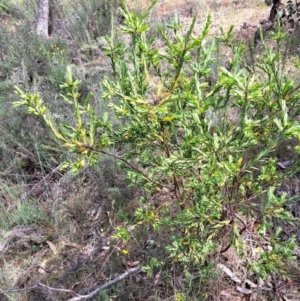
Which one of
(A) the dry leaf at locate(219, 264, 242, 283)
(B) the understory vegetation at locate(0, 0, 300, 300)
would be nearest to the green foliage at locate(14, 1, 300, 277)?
(B) the understory vegetation at locate(0, 0, 300, 300)

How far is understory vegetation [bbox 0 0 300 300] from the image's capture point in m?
1.42

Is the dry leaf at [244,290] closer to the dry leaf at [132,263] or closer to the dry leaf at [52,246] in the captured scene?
the dry leaf at [132,263]

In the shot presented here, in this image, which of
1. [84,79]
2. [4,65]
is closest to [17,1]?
[4,65]

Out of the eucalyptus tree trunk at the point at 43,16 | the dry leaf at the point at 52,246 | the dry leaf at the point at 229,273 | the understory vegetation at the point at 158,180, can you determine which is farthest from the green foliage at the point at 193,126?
the eucalyptus tree trunk at the point at 43,16

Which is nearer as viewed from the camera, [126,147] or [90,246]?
[90,246]

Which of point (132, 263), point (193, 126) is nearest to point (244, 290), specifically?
point (132, 263)

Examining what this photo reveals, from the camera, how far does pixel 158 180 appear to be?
6.54 feet

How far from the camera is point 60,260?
8.11 feet

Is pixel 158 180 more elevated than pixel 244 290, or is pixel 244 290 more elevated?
pixel 158 180

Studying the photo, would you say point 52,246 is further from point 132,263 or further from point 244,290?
point 244,290

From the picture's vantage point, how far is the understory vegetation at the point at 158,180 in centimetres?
142

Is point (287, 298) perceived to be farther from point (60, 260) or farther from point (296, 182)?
point (60, 260)

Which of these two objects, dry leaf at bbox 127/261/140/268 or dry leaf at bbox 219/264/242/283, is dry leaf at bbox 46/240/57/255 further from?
dry leaf at bbox 219/264/242/283

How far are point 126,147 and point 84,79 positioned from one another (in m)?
1.29
